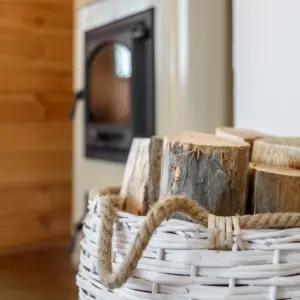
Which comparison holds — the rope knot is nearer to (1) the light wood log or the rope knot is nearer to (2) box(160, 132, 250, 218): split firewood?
(2) box(160, 132, 250, 218): split firewood

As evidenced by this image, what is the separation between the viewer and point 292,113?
44.8 inches

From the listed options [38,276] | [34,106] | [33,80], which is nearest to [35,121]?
[34,106]

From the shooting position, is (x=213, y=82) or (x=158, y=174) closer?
(x=158, y=174)

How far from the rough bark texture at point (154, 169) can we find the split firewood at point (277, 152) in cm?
13

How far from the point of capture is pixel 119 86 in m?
1.80

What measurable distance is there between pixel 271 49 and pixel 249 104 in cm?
13

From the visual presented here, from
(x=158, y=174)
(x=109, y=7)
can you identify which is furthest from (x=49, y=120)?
(x=158, y=174)

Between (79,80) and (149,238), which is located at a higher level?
(79,80)

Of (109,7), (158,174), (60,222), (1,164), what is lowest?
(60,222)

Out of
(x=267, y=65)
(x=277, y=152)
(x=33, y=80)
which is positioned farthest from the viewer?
(x=33, y=80)

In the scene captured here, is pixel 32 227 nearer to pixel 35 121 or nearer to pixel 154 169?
pixel 35 121

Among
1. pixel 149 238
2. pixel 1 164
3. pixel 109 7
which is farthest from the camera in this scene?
pixel 1 164

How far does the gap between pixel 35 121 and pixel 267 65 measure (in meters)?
1.48

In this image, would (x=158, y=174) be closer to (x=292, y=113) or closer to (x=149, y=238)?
(x=149, y=238)
